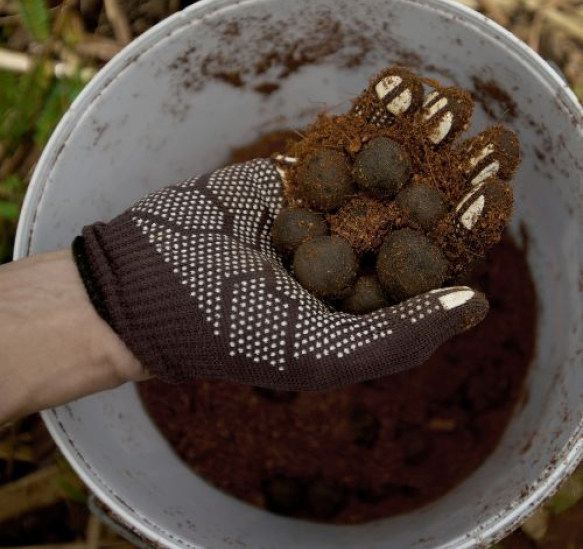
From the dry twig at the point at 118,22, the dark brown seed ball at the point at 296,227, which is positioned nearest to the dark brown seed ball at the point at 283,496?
the dark brown seed ball at the point at 296,227

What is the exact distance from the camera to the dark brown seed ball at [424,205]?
1175 millimetres

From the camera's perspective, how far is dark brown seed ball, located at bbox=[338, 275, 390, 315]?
1.19 metres

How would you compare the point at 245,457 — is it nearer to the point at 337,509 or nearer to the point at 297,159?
the point at 337,509

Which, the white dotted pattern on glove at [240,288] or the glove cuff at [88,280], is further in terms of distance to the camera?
the glove cuff at [88,280]

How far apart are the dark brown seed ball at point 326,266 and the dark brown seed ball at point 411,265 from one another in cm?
6

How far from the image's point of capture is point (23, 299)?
1.19m

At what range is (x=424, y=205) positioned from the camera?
117cm

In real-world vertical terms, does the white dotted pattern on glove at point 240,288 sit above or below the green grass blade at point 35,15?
below

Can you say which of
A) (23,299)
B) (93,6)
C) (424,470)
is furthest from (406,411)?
(93,6)

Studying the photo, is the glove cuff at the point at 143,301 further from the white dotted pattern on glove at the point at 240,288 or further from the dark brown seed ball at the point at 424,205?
the dark brown seed ball at the point at 424,205

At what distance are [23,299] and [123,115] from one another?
0.43 m

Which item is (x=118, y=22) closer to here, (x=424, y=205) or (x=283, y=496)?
(x=424, y=205)

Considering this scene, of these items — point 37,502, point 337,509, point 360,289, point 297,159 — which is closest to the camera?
point 360,289

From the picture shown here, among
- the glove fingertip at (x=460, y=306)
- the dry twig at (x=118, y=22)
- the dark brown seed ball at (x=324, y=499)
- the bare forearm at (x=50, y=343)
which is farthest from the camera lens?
the dry twig at (x=118, y=22)
